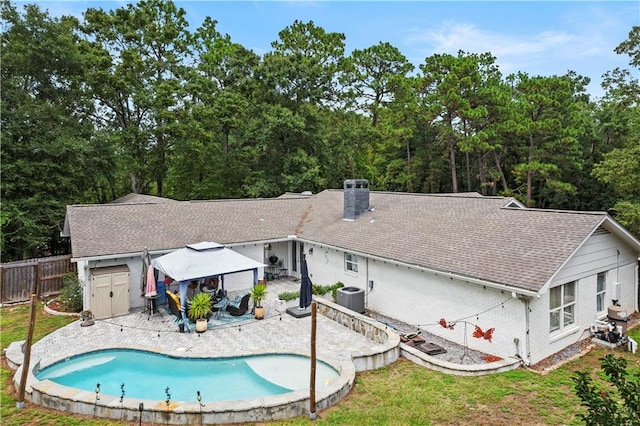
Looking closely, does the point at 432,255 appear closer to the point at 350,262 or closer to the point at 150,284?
the point at 350,262

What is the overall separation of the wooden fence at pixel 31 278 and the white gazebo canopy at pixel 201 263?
207 inches

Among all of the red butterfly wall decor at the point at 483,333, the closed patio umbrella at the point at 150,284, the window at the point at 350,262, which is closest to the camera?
the red butterfly wall decor at the point at 483,333

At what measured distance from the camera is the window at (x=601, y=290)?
39.4 ft

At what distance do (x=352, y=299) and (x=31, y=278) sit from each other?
1302 cm

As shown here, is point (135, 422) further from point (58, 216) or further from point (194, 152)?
point (194, 152)

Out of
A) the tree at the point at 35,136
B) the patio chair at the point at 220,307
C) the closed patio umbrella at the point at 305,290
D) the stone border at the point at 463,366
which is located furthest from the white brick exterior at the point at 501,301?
the tree at the point at 35,136

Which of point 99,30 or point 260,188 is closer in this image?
point 99,30

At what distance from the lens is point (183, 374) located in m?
9.57

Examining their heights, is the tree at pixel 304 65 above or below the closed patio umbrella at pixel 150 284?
above

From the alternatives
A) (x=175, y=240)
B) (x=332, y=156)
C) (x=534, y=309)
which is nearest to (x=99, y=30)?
(x=332, y=156)

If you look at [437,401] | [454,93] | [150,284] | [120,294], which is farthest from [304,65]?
[437,401]

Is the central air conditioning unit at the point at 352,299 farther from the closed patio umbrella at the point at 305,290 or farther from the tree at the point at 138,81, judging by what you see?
the tree at the point at 138,81

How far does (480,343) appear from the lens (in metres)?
10.7

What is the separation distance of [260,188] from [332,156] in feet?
26.2
